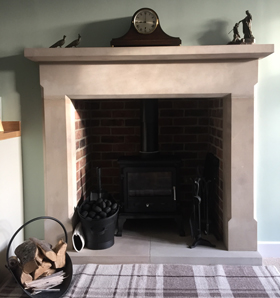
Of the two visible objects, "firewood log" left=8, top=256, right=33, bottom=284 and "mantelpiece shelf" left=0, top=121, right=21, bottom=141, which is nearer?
"firewood log" left=8, top=256, right=33, bottom=284

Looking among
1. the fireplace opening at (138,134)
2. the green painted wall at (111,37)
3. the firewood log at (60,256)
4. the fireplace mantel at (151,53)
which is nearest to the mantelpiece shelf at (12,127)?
the green painted wall at (111,37)

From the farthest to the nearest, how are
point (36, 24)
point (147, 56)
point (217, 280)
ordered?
point (36, 24), point (147, 56), point (217, 280)

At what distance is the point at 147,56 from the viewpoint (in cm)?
264

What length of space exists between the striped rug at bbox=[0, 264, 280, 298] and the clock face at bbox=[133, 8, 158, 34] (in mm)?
1683

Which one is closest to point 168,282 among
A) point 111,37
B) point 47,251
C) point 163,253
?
point 163,253

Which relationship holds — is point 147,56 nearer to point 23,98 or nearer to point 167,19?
point 167,19

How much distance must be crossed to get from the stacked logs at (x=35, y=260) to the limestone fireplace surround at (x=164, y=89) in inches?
18.7

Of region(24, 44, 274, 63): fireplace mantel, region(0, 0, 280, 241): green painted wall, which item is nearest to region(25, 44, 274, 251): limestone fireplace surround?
region(24, 44, 274, 63): fireplace mantel

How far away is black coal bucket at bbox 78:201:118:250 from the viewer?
278cm

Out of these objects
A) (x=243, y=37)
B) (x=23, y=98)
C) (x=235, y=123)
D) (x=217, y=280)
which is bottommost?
(x=217, y=280)

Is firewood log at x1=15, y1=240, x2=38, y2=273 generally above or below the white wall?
below

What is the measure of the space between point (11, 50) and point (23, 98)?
370 mm

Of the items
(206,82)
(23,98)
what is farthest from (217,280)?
(23,98)

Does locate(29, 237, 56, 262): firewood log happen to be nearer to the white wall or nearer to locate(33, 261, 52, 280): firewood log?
locate(33, 261, 52, 280): firewood log
